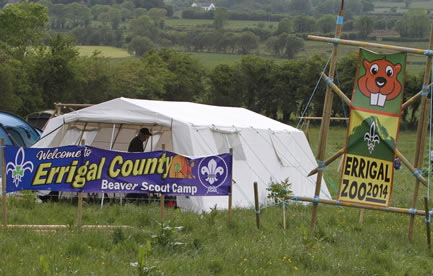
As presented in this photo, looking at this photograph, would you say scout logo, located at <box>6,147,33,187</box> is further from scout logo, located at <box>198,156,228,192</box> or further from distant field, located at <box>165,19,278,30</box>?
distant field, located at <box>165,19,278,30</box>

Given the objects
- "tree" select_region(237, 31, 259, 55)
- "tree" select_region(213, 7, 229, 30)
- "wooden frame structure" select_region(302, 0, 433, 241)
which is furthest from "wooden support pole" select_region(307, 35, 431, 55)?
"tree" select_region(213, 7, 229, 30)

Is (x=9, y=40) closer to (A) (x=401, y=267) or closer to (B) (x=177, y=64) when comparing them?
(B) (x=177, y=64)

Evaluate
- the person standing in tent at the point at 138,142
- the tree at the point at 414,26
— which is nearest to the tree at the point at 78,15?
the tree at the point at 414,26

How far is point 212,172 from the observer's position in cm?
1070

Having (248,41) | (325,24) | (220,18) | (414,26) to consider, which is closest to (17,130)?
(248,41)

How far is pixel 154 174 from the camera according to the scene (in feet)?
33.7

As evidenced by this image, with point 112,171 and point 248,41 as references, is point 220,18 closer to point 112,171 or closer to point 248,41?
point 248,41

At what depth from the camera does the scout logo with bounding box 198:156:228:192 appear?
10.6 metres

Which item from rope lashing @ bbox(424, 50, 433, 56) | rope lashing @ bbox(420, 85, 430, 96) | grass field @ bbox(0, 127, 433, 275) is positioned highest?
rope lashing @ bbox(424, 50, 433, 56)

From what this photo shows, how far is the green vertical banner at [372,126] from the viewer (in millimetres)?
10297

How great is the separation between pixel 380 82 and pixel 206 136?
15.9 feet

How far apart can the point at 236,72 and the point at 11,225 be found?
67401 millimetres

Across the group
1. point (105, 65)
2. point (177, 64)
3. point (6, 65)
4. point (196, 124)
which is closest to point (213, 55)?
point (177, 64)

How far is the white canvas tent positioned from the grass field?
1922 mm
